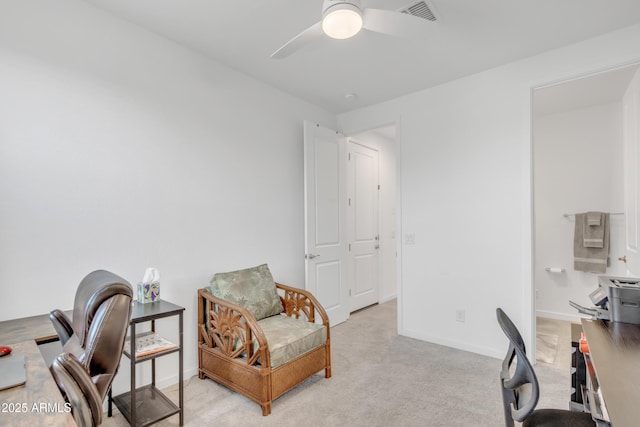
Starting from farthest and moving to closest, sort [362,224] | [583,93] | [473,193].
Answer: [362,224], [583,93], [473,193]

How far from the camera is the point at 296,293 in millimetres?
2846

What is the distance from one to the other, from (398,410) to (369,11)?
233 centimetres

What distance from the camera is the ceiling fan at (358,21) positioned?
150cm

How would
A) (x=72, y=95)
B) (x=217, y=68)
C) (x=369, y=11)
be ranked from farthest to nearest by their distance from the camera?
1. (x=217, y=68)
2. (x=72, y=95)
3. (x=369, y=11)

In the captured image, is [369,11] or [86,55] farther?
[86,55]

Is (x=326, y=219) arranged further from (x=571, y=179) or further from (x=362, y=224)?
(x=571, y=179)

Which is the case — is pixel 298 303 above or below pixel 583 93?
below

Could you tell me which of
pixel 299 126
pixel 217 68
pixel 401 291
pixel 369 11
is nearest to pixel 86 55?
pixel 217 68

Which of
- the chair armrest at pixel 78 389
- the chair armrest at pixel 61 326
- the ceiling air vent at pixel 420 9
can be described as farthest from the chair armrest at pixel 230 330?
the ceiling air vent at pixel 420 9

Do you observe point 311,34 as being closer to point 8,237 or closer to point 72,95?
point 72,95

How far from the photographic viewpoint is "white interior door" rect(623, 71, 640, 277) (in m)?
2.55

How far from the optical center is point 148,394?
216 centimetres

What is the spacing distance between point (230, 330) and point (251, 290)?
1.39ft

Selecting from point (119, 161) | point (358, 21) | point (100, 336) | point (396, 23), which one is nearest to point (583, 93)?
point (396, 23)
